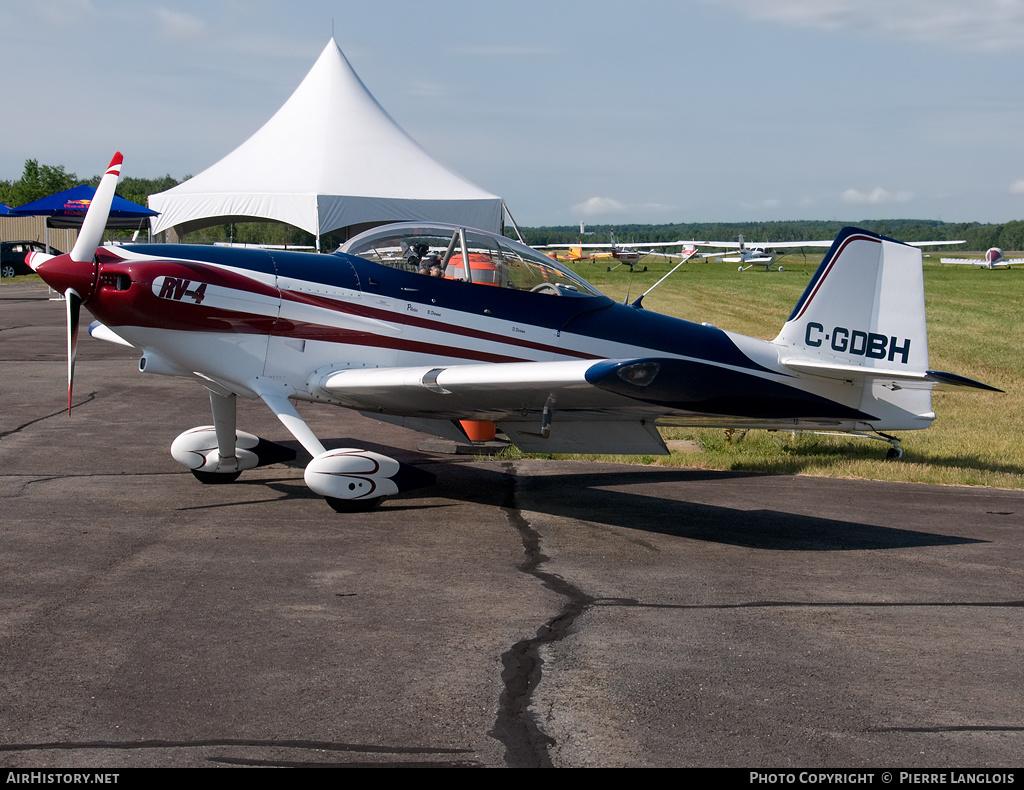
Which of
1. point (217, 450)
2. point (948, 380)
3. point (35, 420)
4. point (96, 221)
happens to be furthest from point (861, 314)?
point (35, 420)

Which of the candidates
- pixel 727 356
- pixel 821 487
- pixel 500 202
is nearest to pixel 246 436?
pixel 727 356

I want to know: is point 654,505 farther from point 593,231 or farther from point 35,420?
point 593,231

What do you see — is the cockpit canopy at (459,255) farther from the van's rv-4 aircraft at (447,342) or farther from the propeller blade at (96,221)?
the propeller blade at (96,221)

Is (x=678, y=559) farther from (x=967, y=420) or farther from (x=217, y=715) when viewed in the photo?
(x=967, y=420)

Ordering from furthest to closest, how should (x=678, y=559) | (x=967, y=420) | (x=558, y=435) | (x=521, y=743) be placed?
(x=967, y=420) → (x=558, y=435) → (x=678, y=559) → (x=521, y=743)

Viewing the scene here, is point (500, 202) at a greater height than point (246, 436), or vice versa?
point (500, 202)

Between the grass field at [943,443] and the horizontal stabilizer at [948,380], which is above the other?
the horizontal stabilizer at [948,380]

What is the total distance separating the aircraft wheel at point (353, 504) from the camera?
719 centimetres

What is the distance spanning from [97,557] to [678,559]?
353cm

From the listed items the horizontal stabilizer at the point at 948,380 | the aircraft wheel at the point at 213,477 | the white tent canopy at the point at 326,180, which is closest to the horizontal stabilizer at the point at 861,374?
the horizontal stabilizer at the point at 948,380

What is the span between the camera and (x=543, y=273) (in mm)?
7980

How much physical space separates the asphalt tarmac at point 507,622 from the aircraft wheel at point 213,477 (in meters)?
0.13

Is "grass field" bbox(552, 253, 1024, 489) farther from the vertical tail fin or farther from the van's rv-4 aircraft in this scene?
the van's rv-4 aircraft

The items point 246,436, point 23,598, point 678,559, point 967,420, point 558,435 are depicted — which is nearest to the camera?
point 23,598
